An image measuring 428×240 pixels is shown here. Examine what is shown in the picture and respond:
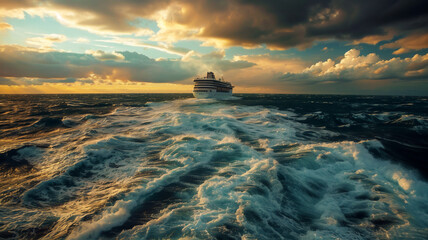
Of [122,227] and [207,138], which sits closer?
[122,227]

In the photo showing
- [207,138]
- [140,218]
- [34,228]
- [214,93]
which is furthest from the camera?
[214,93]

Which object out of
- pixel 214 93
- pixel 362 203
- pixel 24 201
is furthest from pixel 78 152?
pixel 214 93

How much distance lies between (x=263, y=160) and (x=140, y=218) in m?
6.25

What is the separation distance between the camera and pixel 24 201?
5637mm

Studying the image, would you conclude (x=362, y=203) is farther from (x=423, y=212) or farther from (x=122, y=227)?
(x=122, y=227)

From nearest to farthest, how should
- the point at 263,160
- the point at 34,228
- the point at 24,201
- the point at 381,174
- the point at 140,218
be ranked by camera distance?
the point at 34,228, the point at 140,218, the point at 24,201, the point at 381,174, the point at 263,160

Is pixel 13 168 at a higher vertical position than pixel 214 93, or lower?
lower

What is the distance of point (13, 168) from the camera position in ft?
26.8

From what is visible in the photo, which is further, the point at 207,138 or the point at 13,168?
the point at 207,138

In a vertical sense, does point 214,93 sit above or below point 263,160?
above

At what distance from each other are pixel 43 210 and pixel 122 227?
9.24 ft

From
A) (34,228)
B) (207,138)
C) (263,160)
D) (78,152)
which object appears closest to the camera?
(34,228)

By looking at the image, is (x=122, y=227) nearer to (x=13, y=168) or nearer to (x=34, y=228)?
(x=34, y=228)

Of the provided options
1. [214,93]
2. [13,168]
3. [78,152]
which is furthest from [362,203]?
[214,93]
